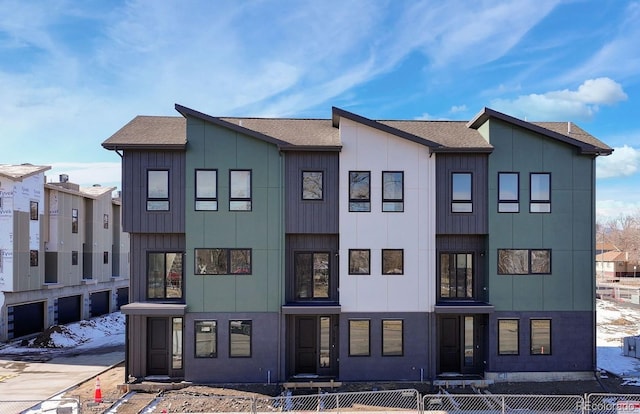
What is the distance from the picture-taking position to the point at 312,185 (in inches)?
615

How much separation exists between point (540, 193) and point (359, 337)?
826cm

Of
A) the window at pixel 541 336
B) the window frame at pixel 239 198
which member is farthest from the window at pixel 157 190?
the window at pixel 541 336

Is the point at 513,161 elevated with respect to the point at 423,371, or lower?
elevated

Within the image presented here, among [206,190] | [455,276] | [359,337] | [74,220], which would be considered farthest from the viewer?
[74,220]

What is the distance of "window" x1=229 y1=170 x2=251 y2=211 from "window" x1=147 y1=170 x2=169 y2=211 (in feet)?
7.26

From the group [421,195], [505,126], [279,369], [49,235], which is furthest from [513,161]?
[49,235]

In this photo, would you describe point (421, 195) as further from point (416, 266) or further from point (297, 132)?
point (297, 132)

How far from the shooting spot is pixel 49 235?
26703 mm

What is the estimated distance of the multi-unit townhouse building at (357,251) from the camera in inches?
601

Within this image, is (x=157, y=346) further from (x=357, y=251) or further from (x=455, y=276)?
(x=455, y=276)

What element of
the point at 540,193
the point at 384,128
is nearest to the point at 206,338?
the point at 384,128

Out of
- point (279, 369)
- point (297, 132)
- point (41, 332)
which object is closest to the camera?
point (279, 369)

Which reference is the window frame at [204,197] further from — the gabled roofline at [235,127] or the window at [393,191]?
the window at [393,191]

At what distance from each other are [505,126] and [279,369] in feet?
38.4
